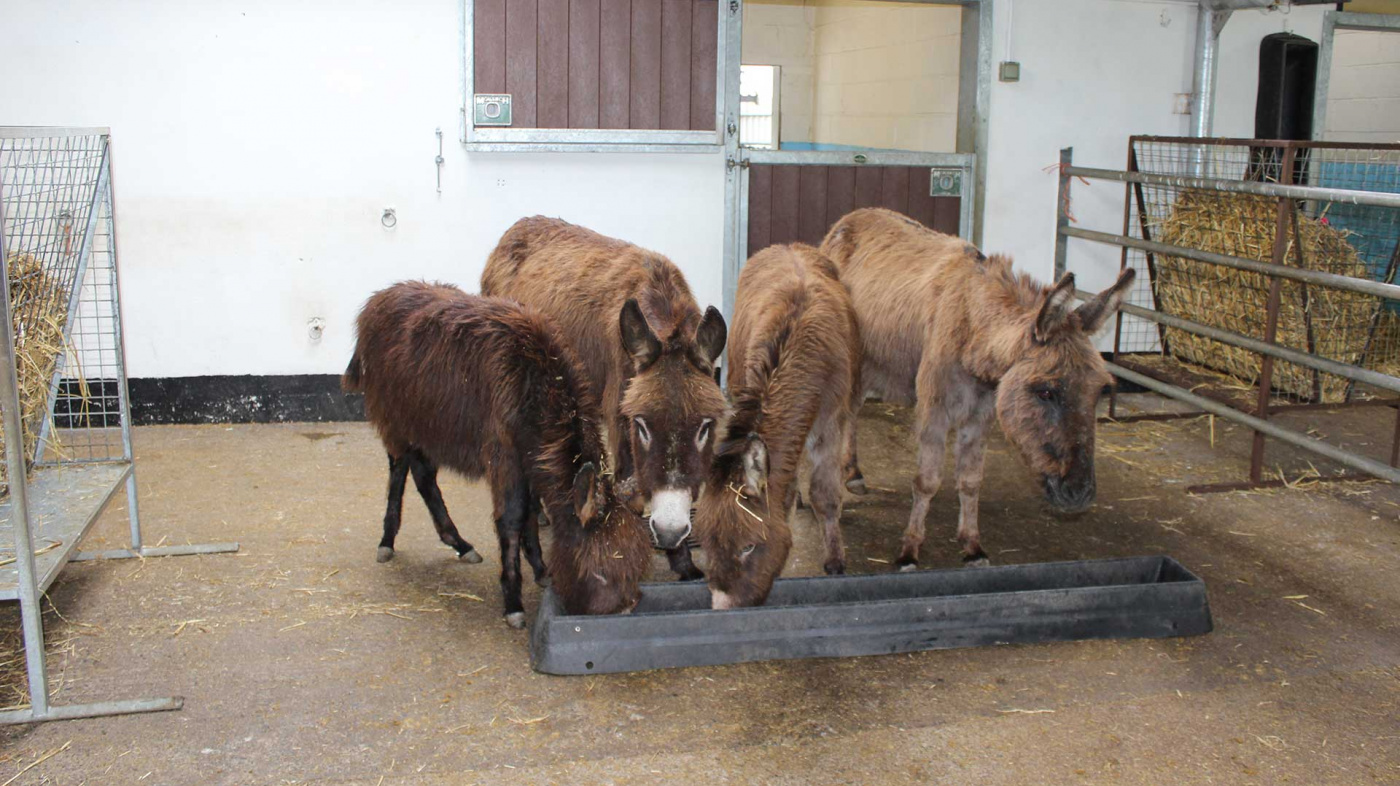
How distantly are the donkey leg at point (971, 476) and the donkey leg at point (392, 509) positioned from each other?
2.46 metres

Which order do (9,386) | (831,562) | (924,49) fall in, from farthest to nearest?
(924,49)
(831,562)
(9,386)

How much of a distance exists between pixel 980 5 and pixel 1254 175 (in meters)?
2.09

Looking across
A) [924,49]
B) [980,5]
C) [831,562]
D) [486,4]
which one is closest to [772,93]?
[924,49]

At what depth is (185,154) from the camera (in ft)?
21.8

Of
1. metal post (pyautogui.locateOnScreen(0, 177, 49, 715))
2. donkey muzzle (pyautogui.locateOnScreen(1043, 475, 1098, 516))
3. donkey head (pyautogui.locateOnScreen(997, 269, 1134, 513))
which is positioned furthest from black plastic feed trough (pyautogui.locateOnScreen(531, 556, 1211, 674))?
metal post (pyautogui.locateOnScreen(0, 177, 49, 715))

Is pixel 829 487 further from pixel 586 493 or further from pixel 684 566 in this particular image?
pixel 586 493

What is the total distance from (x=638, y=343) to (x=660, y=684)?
1.18 m

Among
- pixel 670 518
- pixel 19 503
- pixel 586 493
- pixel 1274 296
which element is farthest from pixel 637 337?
pixel 1274 296

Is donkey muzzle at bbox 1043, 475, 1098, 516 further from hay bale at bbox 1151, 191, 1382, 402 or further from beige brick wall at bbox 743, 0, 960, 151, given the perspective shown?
beige brick wall at bbox 743, 0, 960, 151

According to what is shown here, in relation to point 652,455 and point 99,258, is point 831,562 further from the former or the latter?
point 99,258

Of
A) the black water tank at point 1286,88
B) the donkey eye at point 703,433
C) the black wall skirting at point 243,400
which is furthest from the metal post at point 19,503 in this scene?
the black water tank at point 1286,88

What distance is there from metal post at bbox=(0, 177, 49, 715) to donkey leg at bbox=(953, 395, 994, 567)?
356 centimetres

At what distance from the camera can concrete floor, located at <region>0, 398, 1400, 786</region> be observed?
3.25 m

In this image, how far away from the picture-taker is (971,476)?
4.92 metres
